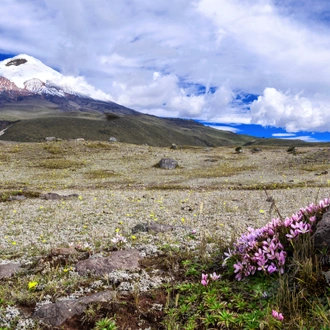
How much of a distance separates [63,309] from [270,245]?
3370 mm

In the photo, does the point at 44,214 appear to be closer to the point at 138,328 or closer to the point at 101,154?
the point at 138,328

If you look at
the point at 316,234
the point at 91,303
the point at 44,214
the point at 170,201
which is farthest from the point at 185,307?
the point at 170,201

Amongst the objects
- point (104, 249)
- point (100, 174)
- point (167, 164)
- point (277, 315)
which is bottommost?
point (100, 174)

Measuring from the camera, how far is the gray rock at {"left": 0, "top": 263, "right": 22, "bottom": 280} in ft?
21.1

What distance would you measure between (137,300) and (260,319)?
5.95ft

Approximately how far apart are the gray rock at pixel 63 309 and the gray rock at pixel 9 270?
86.9 inches

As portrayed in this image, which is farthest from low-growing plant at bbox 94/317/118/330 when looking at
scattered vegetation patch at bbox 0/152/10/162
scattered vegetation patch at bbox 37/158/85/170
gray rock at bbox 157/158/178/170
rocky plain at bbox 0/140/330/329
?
scattered vegetation patch at bbox 0/152/10/162

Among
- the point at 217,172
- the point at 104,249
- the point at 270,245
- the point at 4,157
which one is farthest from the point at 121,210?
the point at 4,157

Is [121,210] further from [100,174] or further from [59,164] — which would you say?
[59,164]

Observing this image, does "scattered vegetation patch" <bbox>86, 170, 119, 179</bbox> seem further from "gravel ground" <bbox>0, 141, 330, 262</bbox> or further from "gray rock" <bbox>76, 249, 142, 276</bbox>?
"gray rock" <bbox>76, 249, 142, 276</bbox>

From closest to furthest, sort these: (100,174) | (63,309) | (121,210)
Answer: (63,309) → (121,210) → (100,174)

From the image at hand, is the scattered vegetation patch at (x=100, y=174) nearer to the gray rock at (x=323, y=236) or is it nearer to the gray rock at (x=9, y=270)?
the gray rock at (x=9, y=270)

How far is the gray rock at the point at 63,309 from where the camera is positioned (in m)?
4.45

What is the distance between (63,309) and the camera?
15.0 feet
